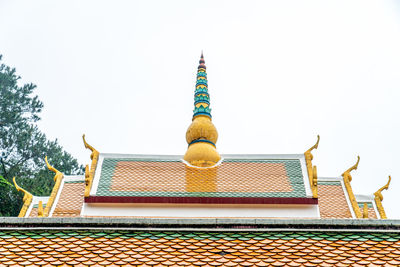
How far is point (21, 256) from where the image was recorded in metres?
5.14

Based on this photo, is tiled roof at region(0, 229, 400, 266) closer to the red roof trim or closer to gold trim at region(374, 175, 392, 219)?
the red roof trim

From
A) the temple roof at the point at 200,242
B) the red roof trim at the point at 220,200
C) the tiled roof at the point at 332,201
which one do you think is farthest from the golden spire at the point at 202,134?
the temple roof at the point at 200,242

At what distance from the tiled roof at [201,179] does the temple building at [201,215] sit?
Result: 0.02 metres

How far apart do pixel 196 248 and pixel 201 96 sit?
31.1 ft

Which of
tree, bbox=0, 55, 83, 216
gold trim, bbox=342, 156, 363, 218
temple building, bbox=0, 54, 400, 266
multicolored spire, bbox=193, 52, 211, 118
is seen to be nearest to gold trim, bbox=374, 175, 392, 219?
temple building, bbox=0, 54, 400, 266

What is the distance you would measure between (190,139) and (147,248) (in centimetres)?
807

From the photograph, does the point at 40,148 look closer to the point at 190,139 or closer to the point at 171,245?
the point at 190,139

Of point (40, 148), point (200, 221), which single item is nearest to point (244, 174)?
point (200, 221)

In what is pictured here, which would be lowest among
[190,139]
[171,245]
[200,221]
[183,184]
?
[171,245]

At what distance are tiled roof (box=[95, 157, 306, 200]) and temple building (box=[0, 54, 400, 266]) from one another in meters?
0.02

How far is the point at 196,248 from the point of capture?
528 centimetres

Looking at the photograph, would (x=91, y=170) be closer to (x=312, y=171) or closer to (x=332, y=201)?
(x=312, y=171)

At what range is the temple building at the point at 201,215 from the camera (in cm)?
513

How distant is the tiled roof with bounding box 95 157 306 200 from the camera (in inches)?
419
